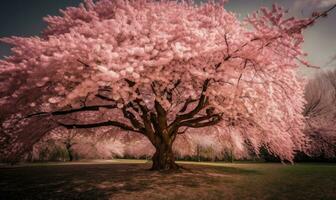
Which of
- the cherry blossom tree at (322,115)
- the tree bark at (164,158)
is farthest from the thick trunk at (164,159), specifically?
the cherry blossom tree at (322,115)

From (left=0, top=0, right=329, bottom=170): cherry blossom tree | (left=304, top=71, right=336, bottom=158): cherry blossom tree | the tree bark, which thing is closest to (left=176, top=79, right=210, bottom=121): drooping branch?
(left=0, top=0, right=329, bottom=170): cherry blossom tree

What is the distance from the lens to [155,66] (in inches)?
379

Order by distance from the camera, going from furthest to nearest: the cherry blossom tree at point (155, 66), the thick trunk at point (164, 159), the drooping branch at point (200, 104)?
the thick trunk at point (164, 159) → the drooping branch at point (200, 104) → the cherry blossom tree at point (155, 66)

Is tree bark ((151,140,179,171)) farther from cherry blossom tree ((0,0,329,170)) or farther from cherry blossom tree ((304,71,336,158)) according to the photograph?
cherry blossom tree ((304,71,336,158))

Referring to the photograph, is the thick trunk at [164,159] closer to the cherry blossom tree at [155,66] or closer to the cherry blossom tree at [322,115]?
the cherry blossom tree at [155,66]

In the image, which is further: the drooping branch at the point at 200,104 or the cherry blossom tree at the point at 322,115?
the cherry blossom tree at the point at 322,115

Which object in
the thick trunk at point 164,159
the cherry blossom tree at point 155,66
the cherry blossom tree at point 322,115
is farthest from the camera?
the cherry blossom tree at point 322,115

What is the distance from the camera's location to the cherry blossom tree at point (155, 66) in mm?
8508

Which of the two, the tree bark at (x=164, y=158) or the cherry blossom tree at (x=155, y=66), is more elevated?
the cherry blossom tree at (x=155, y=66)

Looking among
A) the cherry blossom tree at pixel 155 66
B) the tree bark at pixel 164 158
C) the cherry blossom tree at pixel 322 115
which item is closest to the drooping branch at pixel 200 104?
the cherry blossom tree at pixel 155 66

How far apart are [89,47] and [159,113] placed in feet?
23.2

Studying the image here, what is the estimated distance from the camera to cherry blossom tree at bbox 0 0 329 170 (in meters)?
8.51

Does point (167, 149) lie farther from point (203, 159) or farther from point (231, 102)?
point (203, 159)

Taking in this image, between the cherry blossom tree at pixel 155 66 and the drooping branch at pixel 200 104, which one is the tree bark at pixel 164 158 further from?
the drooping branch at pixel 200 104
